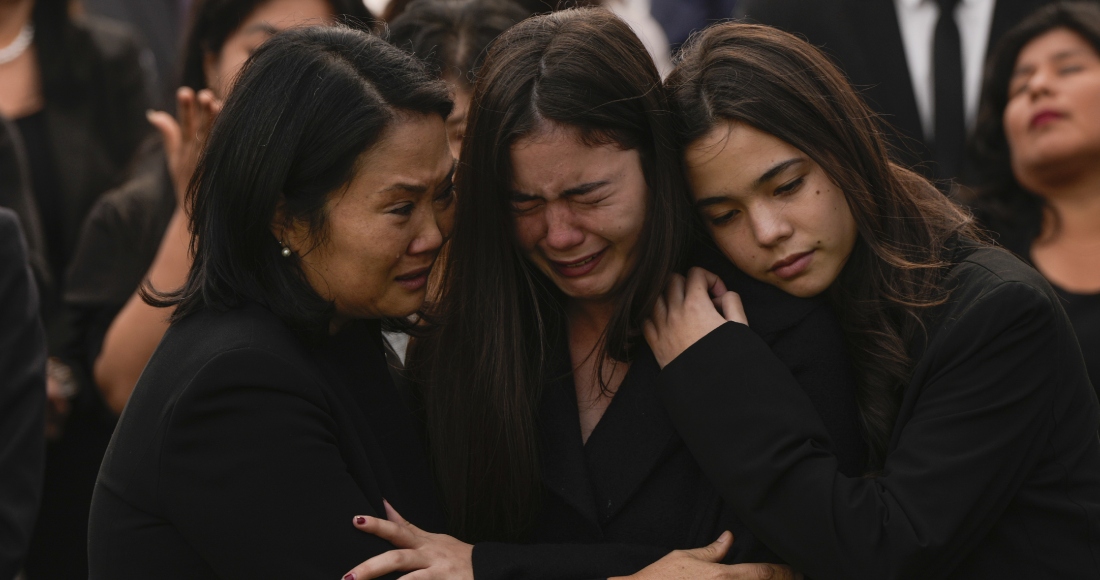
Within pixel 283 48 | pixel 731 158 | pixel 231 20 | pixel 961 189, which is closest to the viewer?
pixel 283 48

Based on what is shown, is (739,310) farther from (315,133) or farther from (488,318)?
(315,133)

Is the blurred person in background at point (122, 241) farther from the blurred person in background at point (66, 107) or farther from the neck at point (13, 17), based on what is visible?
the neck at point (13, 17)

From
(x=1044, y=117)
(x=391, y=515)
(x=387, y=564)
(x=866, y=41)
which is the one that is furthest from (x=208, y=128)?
(x=1044, y=117)

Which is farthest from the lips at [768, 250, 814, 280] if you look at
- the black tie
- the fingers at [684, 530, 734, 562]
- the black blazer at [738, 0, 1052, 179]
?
the black tie

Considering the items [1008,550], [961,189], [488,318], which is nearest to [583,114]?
[488,318]

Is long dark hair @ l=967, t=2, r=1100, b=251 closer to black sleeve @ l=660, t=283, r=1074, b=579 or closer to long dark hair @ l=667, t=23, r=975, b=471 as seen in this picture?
long dark hair @ l=667, t=23, r=975, b=471

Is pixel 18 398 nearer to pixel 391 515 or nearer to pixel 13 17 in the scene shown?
pixel 391 515

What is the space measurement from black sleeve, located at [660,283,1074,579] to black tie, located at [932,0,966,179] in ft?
7.16

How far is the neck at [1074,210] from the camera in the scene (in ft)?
12.7

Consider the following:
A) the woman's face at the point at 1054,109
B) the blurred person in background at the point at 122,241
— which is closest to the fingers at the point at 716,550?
the blurred person in background at the point at 122,241

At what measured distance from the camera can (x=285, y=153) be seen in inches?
82.5

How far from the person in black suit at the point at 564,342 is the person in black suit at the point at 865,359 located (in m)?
0.08

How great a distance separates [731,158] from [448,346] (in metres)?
0.72

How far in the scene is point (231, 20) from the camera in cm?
353
